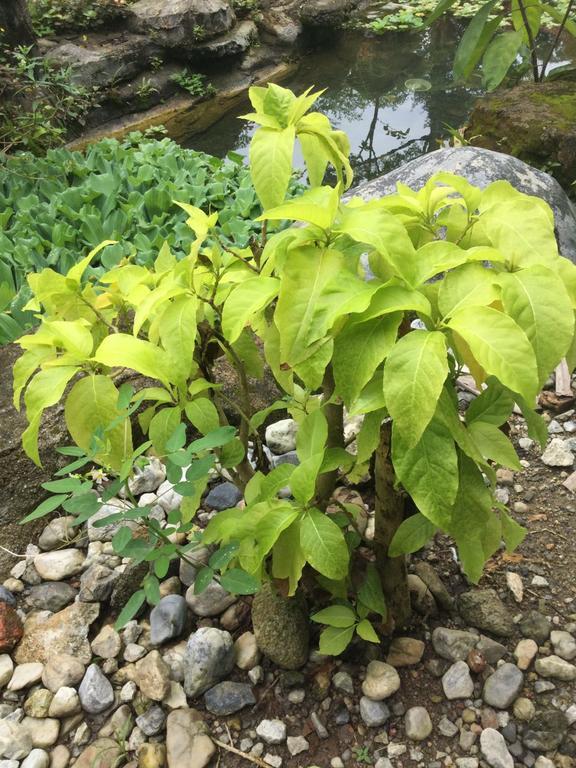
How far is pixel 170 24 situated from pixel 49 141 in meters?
3.55

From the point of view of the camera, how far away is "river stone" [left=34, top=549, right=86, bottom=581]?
68.2 inches

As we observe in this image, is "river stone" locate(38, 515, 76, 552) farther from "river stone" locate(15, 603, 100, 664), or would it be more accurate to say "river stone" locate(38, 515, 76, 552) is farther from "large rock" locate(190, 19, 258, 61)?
"large rock" locate(190, 19, 258, 61)

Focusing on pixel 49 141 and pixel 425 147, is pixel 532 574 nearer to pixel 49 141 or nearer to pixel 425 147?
pixel 49 141

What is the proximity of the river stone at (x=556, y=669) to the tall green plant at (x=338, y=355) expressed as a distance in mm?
316

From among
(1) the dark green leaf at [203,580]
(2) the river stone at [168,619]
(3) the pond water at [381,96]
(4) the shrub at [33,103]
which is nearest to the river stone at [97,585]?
(2) the river stone at [168,619]

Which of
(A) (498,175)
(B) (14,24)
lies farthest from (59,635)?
(B) (14,24)

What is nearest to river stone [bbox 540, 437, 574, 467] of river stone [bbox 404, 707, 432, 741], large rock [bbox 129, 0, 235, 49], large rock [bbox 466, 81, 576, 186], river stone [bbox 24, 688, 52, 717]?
river stone [bbox 404, 707, 432, 741]

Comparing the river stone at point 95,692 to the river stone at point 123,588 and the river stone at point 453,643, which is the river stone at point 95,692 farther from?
the river stone at point 453,643

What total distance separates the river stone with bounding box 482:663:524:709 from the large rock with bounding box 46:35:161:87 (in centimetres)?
645

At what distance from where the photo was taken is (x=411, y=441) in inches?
32.1

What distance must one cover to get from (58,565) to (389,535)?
3.12ft

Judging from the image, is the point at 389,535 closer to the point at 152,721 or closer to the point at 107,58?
the point at 152,721

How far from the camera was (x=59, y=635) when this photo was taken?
155 cm

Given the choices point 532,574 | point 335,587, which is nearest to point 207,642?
point 335,587
